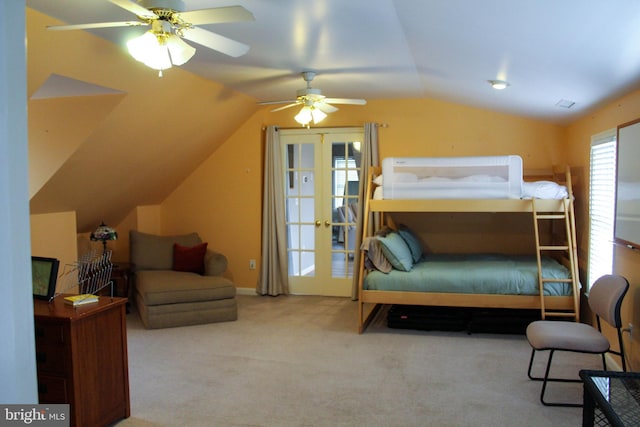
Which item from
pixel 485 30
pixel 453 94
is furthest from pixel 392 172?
pixel 485 30

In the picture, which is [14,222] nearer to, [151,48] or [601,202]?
[151,48]

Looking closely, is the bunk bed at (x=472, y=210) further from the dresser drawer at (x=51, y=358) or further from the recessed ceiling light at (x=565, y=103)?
the dresser drawer at (x=51, y=358)

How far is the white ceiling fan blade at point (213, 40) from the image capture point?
247 cm

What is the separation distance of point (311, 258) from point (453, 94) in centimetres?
255

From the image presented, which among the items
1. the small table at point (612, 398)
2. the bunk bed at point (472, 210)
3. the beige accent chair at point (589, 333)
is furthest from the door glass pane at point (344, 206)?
the small table at point (612, 398)

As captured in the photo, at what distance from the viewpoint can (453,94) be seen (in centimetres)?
502

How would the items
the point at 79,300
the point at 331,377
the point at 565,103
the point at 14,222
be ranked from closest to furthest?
the point at 14,222 < the point at 79,300 < the point at 331,377 < the point at 565,103

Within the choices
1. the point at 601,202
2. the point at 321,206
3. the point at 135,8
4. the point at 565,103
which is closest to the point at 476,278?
the point at 601,202

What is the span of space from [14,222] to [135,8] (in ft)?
5.40

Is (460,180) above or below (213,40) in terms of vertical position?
below

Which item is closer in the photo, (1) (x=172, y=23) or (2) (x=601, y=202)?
(1) (x=172, y=23)

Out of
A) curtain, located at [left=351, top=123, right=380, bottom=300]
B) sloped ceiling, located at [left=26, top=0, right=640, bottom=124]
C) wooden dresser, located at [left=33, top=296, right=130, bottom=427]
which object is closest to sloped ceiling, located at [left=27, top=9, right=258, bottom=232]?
sloped ceiling, located at [left=26, top=0, right=640, bottom=124]

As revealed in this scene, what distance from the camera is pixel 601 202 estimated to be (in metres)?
4.09

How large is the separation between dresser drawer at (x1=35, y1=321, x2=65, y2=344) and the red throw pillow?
120 inches
